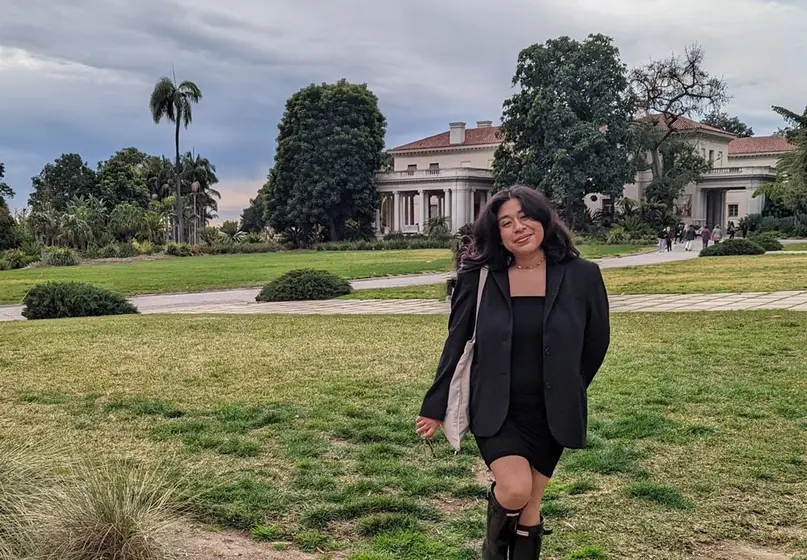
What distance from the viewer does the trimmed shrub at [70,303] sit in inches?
611

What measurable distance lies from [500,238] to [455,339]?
42cm

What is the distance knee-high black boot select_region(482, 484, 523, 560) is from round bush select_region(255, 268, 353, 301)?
51.9 ft

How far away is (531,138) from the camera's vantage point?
181 ft

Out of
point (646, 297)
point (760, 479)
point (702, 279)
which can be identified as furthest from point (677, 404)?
point (702, 279)

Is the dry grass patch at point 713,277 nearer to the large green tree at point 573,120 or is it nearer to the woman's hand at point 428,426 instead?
the woman's hand at point 428,426

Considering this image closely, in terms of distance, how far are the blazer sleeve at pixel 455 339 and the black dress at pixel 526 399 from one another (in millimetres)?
175

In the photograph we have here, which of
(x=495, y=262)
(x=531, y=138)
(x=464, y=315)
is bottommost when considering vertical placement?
(x=464, y=315)

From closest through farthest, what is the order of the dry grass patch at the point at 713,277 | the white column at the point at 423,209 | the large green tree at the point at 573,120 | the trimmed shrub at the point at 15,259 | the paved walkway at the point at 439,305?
the paved walkway at the point at 439,305 < the dry grass patch at the point at 713,277 < the trimmed shrub at the point at 15,259 < the large green tree at the point at 573,120 < the white column at the point at 423,209

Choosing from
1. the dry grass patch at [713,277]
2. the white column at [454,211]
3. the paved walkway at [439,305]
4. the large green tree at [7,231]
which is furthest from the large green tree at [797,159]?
the large green tree at [7,231]

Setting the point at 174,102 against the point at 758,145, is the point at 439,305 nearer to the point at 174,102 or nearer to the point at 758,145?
the point at 174,102

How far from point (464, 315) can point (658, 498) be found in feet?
6.35

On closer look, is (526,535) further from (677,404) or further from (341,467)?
(677,404)

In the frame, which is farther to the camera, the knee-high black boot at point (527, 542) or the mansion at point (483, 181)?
the mansion at point (483, 181)

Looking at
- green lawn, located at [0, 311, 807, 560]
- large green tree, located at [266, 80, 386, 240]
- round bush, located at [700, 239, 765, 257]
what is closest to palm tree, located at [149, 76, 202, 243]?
large green tree, located at [266, 80, 386, 240]
